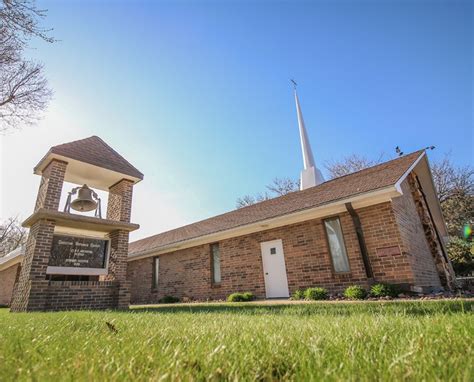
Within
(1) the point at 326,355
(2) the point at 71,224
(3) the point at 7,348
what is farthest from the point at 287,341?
(2) the point at 71,224

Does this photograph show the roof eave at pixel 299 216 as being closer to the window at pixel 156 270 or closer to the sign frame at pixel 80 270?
the window at pixel 156 270

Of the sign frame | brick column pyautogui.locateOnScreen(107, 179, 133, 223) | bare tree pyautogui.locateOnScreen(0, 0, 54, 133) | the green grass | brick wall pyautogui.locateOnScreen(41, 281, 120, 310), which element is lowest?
the green grass

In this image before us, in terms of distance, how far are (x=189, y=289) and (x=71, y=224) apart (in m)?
7.07

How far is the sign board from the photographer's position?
22.1 ft

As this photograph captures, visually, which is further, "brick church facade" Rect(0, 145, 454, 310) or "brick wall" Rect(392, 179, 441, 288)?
"brick wall" Rect(392, 179, 441, 288)

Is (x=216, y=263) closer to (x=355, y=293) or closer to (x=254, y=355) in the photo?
(x=355, y=293)

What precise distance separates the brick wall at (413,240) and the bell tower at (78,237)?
8501mm

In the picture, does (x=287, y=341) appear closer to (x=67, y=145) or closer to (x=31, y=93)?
(x=67, y=145)

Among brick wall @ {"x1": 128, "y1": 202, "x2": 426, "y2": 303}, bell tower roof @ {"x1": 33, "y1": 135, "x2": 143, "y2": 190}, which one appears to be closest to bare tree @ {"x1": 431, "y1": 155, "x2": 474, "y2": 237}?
brick wall @ {"x1": 128, "y1": 202, "x2": 426, "y2": 303}

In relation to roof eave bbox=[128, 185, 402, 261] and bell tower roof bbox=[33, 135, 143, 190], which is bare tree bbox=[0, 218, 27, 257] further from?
bell tower roof bbox=[33, 135, 143, 190]

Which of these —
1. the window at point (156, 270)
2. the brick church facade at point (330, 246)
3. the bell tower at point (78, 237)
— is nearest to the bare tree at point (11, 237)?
the window at point (156, 270)

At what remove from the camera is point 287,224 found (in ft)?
33.9

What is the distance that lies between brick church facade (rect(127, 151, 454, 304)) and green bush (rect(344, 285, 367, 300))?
20.8 inches

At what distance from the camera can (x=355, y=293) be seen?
7.62 metres
